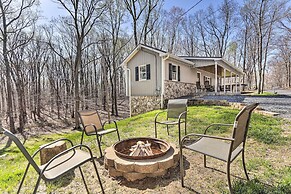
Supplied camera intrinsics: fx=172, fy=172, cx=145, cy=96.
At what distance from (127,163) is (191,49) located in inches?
928

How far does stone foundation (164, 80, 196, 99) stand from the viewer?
10358mm

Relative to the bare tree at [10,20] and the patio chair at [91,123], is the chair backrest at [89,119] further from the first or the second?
the bare tree at [10,20]

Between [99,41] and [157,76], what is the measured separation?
6.44m

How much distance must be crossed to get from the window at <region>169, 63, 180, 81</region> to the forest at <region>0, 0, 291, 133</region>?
421 cm

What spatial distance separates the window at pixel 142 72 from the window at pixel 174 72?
4.30 ft

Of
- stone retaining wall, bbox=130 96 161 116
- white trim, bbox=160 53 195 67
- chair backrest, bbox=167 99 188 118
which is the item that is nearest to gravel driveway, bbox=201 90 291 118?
chair backrest, bbox=167 99 188 118

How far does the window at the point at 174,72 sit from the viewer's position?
10565 mm

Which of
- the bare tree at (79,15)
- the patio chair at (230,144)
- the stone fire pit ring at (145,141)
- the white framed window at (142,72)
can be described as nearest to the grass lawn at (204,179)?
the patio chair at (230,144)

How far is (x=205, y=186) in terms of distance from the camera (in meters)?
2.27

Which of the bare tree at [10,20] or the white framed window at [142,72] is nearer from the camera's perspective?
the bare tree at [10,20]

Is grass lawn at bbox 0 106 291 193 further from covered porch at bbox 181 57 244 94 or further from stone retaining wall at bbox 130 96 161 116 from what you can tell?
covered porch at bbox 181 57 244 94

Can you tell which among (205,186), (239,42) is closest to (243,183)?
(205,186)

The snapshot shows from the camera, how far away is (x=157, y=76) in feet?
33.7

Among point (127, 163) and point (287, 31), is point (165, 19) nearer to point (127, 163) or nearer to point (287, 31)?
point (287, 31)
